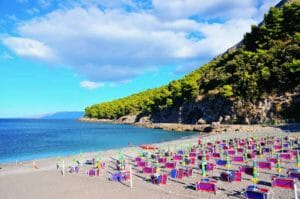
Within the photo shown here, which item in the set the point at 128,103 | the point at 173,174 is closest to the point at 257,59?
the point at 173,174

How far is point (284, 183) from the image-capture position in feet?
57.6

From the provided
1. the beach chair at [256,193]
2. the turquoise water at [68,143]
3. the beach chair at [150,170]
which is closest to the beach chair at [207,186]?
the beach chair at [256,193]

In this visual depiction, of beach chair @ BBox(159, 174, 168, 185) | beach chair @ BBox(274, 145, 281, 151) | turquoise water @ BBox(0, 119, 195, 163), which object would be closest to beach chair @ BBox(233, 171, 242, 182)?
beach chair @ BBox(159, 174, 168, 185)

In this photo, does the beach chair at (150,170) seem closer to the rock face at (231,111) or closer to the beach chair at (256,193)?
the beach chair at (256,193)

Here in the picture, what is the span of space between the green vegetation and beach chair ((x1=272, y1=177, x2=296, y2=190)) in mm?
50320

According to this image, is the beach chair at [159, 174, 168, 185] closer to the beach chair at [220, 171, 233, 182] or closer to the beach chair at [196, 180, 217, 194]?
the beach chair at [196, 180, 217, 194]

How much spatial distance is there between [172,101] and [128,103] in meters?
53.6

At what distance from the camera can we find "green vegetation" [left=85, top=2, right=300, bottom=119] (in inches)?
2677

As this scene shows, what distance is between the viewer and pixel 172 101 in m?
108

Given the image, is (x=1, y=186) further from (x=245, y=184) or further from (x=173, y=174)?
(x=245, y=184)

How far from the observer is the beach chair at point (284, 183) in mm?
17252

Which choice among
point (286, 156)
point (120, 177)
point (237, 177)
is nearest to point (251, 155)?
point (286, 156)

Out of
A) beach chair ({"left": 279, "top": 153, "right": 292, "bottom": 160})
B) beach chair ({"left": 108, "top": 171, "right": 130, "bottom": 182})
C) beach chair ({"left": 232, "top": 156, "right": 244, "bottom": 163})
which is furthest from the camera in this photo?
beach chair ({"left": 232, "top": 156, "right": 244, "bottom": 163})

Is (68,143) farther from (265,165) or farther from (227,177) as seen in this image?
(227,177)
